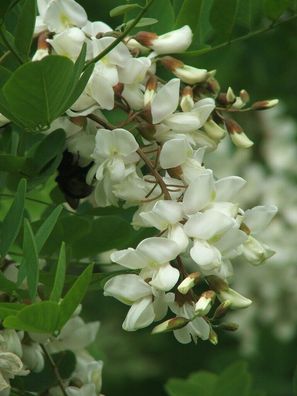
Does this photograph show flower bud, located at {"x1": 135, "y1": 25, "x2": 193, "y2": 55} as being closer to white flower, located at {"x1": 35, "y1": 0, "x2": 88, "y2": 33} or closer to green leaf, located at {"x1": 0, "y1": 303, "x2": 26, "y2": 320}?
white flower, located at {"x1": 35, "y1": 0, "x2": 88, "y2": 33}

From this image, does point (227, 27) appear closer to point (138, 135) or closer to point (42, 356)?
point (138, 135)

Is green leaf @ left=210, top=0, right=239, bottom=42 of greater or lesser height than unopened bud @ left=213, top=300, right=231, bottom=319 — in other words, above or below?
above

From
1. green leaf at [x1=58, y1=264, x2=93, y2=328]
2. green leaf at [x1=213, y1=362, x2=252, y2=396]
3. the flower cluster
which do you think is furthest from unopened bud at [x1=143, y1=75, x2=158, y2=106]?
green leaf at [x1=213, y1=362, x2=252, y2=396]

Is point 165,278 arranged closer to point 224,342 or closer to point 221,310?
point 221,310

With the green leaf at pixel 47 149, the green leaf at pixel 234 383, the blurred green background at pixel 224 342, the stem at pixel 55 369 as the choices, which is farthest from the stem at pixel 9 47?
the blurred green background at pixel 224 342

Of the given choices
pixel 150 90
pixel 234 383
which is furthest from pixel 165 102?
pixel 234 383

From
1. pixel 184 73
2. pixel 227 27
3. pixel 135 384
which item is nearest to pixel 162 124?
pixel 184 73

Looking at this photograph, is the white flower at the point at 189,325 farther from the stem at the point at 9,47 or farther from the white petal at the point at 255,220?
the stem at the point at 9,47

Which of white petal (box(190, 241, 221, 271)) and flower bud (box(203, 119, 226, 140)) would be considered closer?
white petal (box(190, 241, 221, 271))
